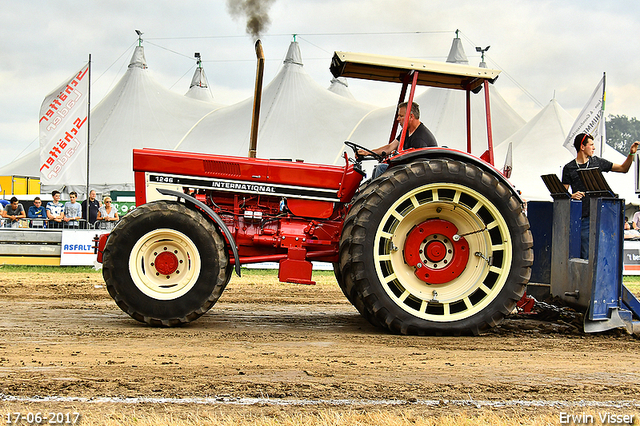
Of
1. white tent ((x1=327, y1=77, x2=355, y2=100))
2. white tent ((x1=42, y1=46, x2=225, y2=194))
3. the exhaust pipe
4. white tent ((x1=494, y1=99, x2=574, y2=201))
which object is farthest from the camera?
white tent ((x1=327, y1=77, x2=355, y2=100))

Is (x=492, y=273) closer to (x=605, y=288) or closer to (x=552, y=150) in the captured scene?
(x=605, y=288)

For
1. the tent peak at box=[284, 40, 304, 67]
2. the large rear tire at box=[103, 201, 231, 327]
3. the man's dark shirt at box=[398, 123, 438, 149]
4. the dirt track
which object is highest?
the tent peak at box=[284, 40, 304, 67]

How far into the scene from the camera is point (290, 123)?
65.5ft

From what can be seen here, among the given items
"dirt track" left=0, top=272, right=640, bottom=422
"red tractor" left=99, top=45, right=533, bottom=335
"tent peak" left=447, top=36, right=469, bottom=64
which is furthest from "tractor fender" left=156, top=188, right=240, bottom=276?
"tent peak" left=447, top=36, right=469, bottom=64

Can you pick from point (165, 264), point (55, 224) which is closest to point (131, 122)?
point (55, 224)

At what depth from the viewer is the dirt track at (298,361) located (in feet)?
9.77

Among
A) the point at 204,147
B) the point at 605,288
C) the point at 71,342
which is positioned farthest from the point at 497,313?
the point at 204,147

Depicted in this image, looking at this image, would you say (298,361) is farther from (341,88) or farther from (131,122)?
(341,88)

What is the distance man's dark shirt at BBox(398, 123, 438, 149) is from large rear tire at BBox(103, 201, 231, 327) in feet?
6.07

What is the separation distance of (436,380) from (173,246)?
2447 millimetres

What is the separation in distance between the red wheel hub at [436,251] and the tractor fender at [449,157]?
532 millimetres

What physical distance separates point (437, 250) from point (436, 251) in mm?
12

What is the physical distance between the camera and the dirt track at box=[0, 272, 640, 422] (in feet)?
9.77

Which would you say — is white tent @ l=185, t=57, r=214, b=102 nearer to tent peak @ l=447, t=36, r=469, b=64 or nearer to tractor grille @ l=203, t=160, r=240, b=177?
tent peak @ l=447, t=36, r=469, b=64
